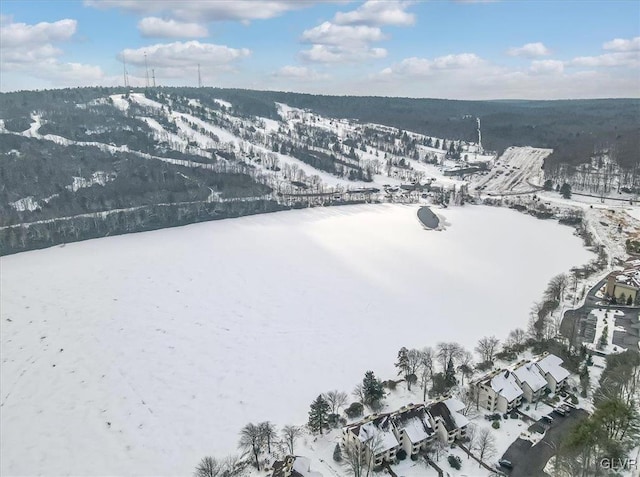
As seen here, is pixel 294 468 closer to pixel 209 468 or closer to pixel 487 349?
pixel 209 468

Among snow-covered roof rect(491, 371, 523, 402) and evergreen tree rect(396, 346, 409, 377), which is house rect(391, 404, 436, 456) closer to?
snow-covered roof rect(491, 371, 523, 402)

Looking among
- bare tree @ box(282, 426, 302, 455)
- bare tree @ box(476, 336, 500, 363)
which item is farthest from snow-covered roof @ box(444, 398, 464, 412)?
bare tree @ box(282, 426, 302, 455)

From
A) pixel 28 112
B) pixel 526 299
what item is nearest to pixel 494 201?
pixel 526 299

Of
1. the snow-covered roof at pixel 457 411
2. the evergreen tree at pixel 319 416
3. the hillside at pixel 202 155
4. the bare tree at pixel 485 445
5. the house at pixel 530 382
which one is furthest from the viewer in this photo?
the hillside at pixel 202 155

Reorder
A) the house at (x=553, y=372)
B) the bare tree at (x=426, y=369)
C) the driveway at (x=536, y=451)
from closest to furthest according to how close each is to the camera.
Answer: the driveway at (x=536, y=451), the house at (x=553, y=372), the bare tree at (x=426, y=369)

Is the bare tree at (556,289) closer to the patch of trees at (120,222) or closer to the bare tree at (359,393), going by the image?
the bare tree at (359,393)

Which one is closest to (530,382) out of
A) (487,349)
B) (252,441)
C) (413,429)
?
(487,349)

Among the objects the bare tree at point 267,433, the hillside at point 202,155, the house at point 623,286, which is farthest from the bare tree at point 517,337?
the hillside at point 202,155
